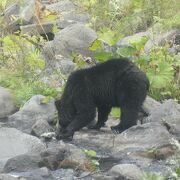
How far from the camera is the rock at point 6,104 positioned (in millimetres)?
10820

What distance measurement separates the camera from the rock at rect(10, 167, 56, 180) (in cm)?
715

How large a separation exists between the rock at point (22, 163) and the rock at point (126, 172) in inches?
35.5

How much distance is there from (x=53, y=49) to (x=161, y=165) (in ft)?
19.1

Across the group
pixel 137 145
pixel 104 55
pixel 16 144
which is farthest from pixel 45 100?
pixel 137 145

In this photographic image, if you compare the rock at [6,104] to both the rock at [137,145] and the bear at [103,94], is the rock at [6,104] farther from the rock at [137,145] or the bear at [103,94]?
the rock at [137,145]

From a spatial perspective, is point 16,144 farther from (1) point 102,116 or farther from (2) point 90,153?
(1) point 102,116

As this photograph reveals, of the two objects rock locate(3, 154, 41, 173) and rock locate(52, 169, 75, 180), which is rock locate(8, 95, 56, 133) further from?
rock locate(52, 169, 75, 180)

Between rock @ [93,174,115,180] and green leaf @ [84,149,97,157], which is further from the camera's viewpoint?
green leaf @ [84,149,97,157]

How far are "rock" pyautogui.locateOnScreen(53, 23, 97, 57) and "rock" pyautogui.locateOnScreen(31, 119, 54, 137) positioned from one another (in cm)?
409

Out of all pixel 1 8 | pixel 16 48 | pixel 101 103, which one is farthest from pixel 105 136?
pixel 1 8

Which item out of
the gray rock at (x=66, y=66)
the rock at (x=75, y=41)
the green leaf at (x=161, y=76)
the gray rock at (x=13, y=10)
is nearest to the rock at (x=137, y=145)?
the green leaf at (x=161, y=76)

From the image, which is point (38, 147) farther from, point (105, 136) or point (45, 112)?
point (45, 112)

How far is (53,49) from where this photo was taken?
13086 mm

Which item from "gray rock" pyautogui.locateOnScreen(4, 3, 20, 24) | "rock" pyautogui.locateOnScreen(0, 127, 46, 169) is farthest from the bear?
"gray rock" pyautogui.locateOnScreen(4, 3, 20, 24)
